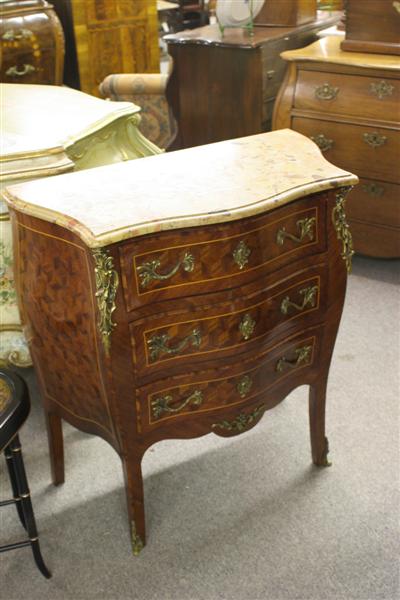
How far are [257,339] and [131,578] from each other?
0.69 m

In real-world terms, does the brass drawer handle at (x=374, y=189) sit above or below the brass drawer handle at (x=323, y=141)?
below

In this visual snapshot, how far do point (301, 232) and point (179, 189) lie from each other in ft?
1.01

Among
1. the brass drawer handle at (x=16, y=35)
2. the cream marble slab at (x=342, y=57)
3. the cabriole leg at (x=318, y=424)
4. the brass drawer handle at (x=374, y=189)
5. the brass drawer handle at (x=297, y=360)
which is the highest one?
the brass drawer handle at (x=16, y=35)

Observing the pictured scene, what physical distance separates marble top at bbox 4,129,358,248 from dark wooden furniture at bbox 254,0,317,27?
173 cm

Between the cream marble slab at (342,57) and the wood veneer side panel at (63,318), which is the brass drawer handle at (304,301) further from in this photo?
the cream marble slab at (342,57)

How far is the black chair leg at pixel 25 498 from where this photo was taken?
1724 millimetres

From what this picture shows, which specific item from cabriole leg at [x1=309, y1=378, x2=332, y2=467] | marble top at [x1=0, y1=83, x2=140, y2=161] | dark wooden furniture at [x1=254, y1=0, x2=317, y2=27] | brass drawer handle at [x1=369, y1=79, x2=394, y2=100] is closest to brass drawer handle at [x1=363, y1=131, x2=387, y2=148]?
brass drawer handle at [x1=369, y1=79, x2=394, y2=100]

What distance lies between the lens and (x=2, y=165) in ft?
6.78

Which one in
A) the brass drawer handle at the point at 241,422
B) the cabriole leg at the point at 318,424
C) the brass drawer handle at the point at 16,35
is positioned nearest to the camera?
the brass drawer handle at the point at 241,422

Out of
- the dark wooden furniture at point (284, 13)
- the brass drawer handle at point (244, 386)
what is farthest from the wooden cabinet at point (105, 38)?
the brass drawer handle at point (244, 386)

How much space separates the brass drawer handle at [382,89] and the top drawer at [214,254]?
4.44 ft

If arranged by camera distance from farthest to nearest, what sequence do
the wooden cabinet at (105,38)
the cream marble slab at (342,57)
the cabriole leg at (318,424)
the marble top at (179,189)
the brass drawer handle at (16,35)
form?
1. the wooden cabinet at (105,38)
2. the brass drawer handle at (16,35)
3. the cream marble slab at (342,57)
4. the cabriole leg at (318,424)
5. the marble top at (179,189)

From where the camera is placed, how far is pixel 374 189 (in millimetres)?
3109

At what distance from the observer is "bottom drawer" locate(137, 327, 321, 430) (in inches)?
68.9
